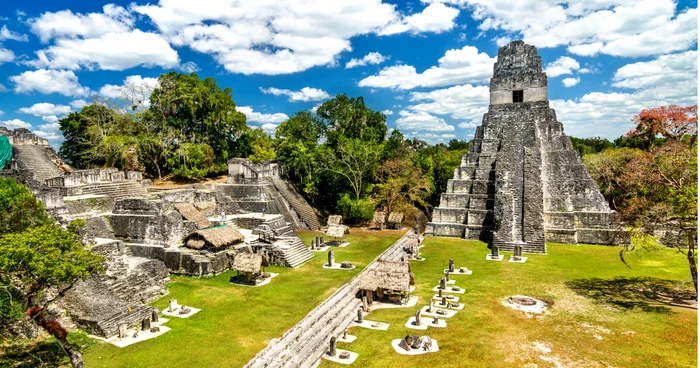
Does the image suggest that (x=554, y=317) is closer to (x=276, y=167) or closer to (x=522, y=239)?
(x=522, y=239)

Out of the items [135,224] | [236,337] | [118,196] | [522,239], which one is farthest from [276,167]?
[236,337]

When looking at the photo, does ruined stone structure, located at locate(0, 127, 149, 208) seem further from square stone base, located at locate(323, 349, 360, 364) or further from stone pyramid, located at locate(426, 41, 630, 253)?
stone pyramid, located at locate(426, 41, 630, 253)

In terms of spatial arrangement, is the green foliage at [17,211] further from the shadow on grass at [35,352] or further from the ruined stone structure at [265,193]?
the ruined stone structure at [265,193]

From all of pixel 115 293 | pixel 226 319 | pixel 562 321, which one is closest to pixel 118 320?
pixel 115 293

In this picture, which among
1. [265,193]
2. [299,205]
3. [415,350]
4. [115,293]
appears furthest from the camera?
[299,205]

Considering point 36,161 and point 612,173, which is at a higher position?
point 36,161

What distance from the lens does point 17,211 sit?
13.5 m

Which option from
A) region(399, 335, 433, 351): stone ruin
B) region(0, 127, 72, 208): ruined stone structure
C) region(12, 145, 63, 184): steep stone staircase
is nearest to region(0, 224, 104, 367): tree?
region(399, 335, 433, 351): stone ruin

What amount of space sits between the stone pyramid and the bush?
219 inches

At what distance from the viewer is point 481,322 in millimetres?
12773

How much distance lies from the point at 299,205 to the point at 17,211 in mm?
19825

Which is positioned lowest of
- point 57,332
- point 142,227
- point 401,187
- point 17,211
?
point 57,332

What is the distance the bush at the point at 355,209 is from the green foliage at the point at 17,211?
20077mm

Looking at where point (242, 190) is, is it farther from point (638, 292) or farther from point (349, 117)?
point (638, 292)
